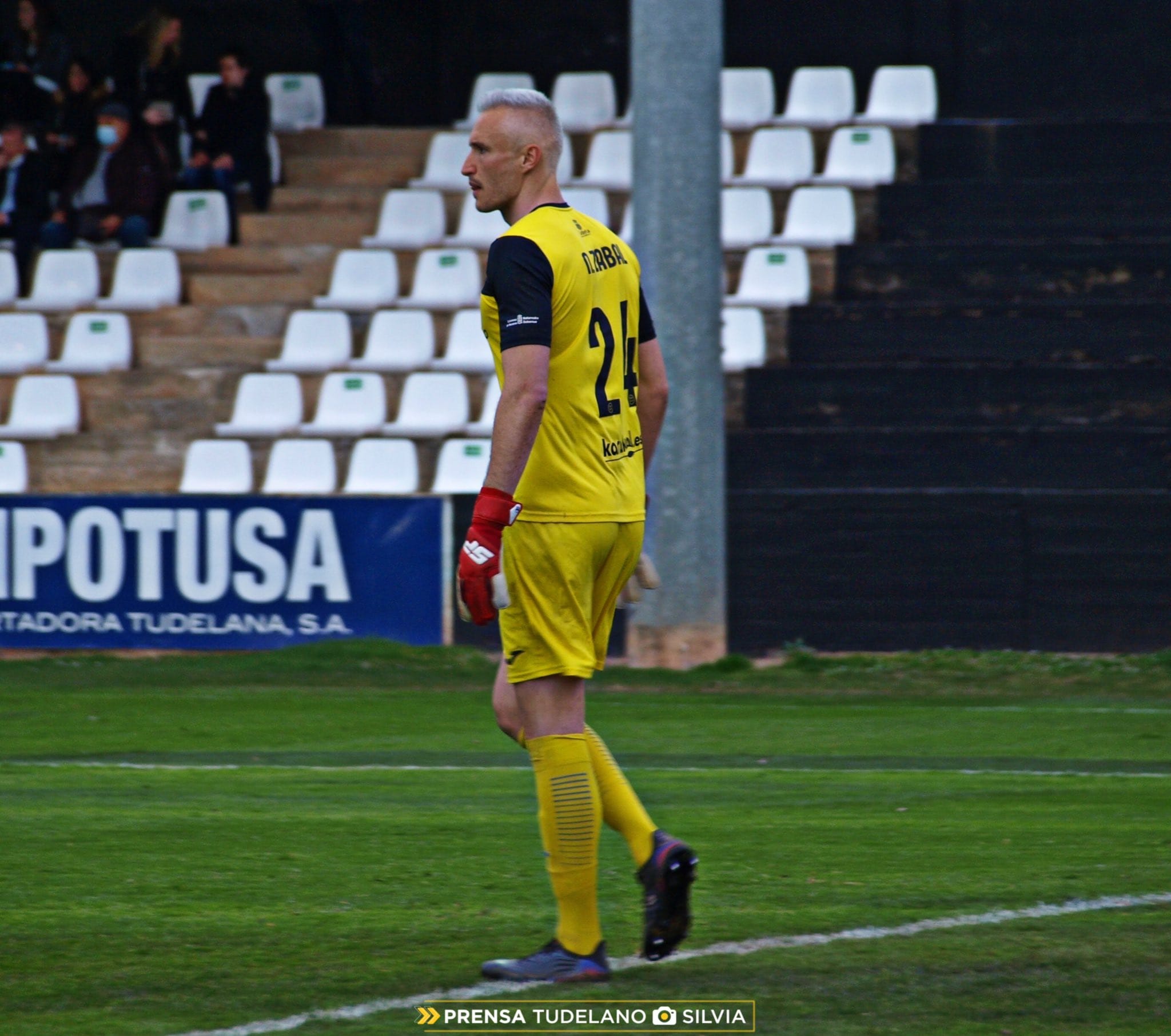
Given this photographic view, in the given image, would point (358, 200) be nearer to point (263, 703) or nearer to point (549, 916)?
point (263, 703)

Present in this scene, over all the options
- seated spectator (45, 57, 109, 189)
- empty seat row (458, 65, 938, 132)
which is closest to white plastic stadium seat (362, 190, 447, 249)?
empty seat row (458, 65, 938, 132)

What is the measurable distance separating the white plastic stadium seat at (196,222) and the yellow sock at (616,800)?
13.8m

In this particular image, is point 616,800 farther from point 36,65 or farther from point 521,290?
point 36,65

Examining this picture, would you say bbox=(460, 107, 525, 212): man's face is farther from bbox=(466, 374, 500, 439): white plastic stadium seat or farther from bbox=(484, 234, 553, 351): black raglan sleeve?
bbox=(466, 374, 500, 439): white plastic stadium seat

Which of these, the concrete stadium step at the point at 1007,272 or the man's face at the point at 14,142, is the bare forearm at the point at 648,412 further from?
the man's face at the point at 14,142

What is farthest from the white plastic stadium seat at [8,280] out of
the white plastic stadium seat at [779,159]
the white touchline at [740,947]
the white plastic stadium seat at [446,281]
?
the white touchline at [740,947]

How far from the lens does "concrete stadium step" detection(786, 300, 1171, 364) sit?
14.6 metres

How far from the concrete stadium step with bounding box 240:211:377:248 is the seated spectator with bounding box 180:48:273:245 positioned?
0.17 meters

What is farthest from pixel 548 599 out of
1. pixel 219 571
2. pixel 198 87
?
pixel 198 87

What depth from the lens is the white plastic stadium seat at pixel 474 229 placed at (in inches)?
667

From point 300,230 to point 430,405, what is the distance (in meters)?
3.65

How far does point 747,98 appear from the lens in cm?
1806

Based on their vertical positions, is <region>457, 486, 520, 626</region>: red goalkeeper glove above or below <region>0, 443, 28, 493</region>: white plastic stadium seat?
above

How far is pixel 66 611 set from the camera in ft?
42.1
